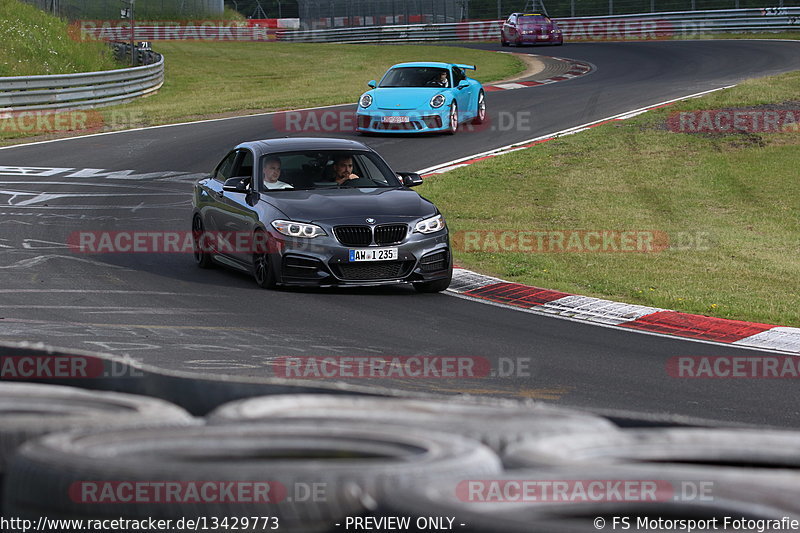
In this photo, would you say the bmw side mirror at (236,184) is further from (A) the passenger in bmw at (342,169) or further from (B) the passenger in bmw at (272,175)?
(A) the passenger in bmw at (342,169)

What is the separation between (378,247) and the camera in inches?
461

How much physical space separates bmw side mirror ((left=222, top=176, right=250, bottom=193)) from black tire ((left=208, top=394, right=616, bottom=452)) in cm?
854

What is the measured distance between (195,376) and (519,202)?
47.3ft

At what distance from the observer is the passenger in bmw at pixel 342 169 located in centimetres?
1283

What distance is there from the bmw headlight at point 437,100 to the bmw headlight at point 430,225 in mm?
12785

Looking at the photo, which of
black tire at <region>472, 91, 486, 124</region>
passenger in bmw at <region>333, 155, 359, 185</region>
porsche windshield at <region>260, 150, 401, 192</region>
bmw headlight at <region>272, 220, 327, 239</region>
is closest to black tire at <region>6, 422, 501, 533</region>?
bmw headlight at <region>272, 220, 327, 239</region>

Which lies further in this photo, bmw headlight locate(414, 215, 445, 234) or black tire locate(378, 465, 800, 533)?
bmw headlight locate(414, 215, 445, 234)

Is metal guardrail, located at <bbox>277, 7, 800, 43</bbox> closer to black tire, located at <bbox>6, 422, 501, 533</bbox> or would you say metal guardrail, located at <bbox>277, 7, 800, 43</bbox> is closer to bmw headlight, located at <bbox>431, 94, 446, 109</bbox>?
bmw headlight, located at <bbox>431, 94, 446, 109</bbox>

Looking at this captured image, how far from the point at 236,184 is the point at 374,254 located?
192cm

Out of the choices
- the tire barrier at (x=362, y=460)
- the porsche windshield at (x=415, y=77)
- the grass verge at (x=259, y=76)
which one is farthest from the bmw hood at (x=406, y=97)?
the tire barrier at (x=362, y=460)

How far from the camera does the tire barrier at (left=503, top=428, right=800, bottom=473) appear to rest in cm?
360

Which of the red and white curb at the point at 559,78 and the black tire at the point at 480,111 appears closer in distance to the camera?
the black tire at the point at 480,111

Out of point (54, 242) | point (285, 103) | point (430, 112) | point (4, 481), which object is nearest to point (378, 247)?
point (54, 242)

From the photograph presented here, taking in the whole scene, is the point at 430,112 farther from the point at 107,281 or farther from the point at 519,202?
the point at 107,281
